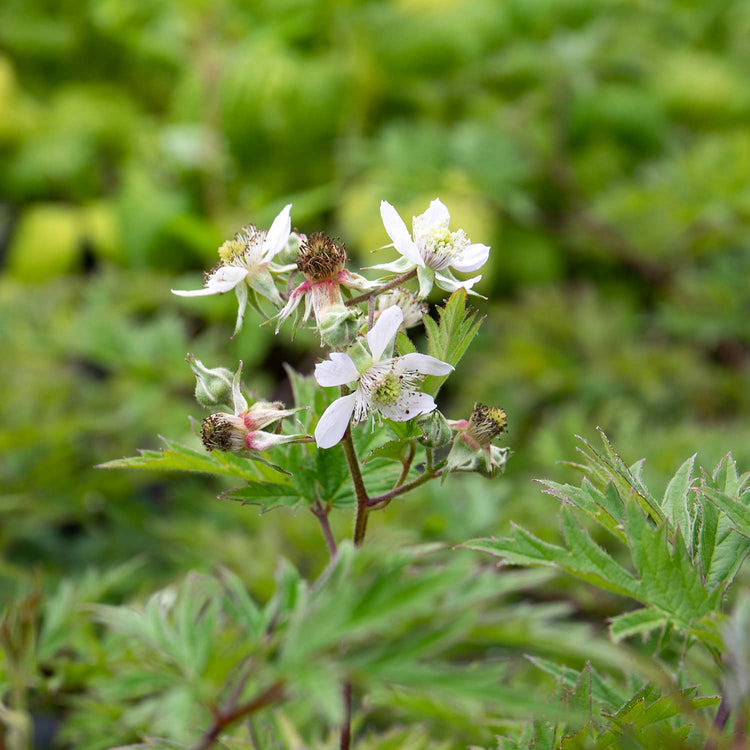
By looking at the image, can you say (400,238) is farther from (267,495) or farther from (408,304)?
(267,495)

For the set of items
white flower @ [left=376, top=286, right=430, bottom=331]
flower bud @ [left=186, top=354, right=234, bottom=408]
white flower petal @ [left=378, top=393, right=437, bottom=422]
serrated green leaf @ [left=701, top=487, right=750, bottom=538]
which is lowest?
flower bud @ [left=186, top=354, right=234, bottom=408]

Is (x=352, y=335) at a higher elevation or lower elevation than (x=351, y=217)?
higher

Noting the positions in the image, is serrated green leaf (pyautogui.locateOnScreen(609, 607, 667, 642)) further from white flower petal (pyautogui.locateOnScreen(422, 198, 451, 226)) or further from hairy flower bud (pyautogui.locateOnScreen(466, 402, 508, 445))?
white flower petal (pyautogui.locateOnScreen(422, 198, 451, 226))

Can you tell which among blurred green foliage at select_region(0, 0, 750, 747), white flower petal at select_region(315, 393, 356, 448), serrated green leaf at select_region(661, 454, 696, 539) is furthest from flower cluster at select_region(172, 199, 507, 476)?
blurred green foliage at select_region(0, 0, 750, 747)

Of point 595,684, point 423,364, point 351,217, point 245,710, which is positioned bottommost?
point 351,217

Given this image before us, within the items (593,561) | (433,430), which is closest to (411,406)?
(433,430)

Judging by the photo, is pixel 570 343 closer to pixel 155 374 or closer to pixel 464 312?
pixel 155 374
